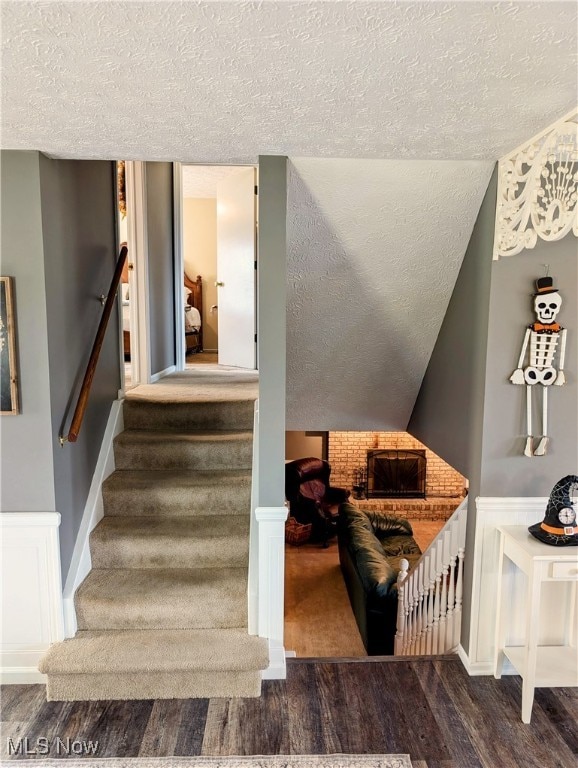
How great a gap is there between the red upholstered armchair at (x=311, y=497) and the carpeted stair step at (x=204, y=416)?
3.40 meters

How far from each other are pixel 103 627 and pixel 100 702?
31cm

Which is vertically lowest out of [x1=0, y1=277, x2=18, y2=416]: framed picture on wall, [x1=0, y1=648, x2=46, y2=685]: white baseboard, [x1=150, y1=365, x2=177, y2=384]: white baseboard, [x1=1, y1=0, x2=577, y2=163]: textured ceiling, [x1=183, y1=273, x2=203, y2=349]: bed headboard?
[x1=0, y1=648, x2=46, y2=685]: white baseboard

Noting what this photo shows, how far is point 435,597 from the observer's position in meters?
2.89

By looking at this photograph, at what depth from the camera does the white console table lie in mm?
1927

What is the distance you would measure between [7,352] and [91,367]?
1.26 ft

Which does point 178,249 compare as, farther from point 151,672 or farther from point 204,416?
point 151,672

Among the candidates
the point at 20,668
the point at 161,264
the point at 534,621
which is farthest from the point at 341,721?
the point at 161,264

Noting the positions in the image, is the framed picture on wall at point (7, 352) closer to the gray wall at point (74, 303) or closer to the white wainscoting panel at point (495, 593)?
the gray wall at point (74, 303)

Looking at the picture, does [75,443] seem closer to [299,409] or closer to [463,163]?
[299,409]

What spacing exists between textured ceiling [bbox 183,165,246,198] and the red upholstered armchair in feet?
12.3

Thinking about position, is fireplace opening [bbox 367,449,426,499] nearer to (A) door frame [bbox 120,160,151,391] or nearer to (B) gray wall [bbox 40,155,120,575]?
(A) door frame [bbox 120,160,151,391]

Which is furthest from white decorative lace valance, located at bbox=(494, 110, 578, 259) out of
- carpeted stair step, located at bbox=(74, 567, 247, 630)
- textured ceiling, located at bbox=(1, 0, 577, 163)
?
carpeted stair step, located at bbox=(74, 567, 247, 630)

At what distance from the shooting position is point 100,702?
2037 millimetres

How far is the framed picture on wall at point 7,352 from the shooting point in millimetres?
2002
